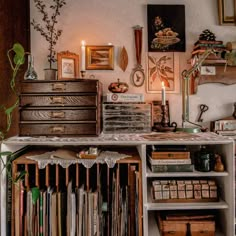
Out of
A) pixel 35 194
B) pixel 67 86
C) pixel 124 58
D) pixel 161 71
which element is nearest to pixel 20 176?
pixel 35 194

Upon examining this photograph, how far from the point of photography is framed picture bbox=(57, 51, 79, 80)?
2047 mm

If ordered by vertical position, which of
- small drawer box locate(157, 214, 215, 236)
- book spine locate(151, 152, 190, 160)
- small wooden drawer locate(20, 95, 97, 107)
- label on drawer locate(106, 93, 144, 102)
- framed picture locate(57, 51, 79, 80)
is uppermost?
framed picture locate(57, 51, 79, 80)

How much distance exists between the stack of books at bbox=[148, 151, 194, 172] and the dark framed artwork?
2.65 feet

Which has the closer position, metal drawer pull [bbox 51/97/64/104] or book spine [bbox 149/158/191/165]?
book spine [bbox 149/158/191/165]

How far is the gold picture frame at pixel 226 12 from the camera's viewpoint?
6.93 ft

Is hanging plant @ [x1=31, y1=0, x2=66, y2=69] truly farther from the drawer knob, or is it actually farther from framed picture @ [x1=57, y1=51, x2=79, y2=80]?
the drawer knob

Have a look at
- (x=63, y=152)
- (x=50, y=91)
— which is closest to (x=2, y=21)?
(x=50, y=91)

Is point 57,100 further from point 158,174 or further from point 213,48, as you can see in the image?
point 213,48

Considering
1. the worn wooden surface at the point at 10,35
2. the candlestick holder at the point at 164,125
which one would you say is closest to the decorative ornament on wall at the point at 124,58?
the candlestick holder at the point at 164,125

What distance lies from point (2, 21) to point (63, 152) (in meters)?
0.80

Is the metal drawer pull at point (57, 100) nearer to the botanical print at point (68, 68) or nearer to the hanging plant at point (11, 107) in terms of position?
the hanging plant at point (11, 107)

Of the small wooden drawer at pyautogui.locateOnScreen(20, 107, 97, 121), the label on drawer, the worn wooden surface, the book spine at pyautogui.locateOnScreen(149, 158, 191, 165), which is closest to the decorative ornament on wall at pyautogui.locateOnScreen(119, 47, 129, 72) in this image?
the label on drawer

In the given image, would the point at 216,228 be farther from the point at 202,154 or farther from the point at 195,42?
the point at 195,42

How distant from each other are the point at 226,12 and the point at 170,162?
1168 millimetres
